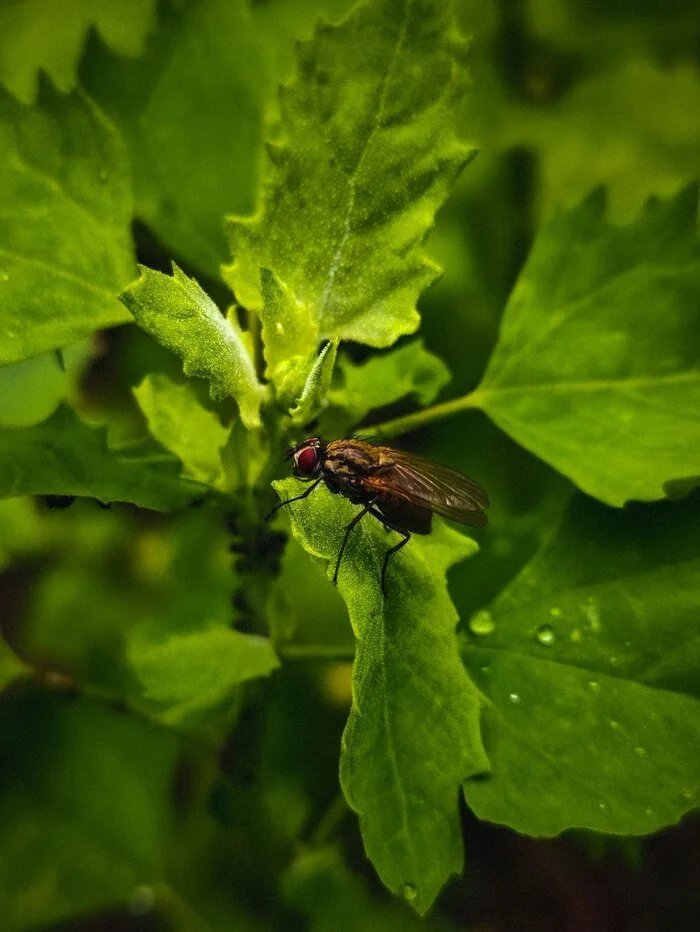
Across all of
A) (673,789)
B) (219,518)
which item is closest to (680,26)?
(219,518)

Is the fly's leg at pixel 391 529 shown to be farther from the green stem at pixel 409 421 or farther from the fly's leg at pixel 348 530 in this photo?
the green stem at pixel 409 421

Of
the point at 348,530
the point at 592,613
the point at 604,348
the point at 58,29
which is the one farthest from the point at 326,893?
the point at 58,29

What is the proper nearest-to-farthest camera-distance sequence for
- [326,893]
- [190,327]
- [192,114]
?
Answer: 1. [190,327]
2. [192,114]
3. [326,893]

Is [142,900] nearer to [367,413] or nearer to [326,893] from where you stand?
Result: [326,893]

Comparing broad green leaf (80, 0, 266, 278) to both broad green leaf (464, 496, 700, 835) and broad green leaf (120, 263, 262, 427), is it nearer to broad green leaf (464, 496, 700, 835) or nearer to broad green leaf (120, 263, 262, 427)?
broad green leaf (120, 263, 262, 427)

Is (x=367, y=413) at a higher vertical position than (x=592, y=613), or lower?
higher

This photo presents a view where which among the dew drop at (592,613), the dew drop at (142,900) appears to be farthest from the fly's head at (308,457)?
the dew drop at (142,900)
